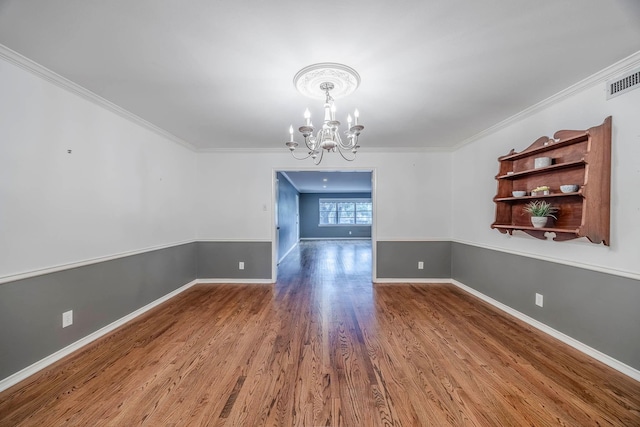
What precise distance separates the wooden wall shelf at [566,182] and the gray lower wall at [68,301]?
4.36 metres

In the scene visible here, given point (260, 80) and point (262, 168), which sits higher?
point (260, 80)

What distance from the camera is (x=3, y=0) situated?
1.33 meters

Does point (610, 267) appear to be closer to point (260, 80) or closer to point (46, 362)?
point (260, 80)

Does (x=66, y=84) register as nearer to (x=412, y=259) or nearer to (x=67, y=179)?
(x=67, y=179)

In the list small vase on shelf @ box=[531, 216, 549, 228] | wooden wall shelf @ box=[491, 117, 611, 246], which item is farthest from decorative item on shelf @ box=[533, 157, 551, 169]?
small vase on shelf @ box=[531, 216, 549, 228]

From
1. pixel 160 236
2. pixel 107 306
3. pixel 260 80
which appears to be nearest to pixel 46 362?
pixel 107 306

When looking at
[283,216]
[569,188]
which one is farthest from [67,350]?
[283,216]

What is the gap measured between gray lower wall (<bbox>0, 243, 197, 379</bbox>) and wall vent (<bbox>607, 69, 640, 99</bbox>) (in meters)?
4.76

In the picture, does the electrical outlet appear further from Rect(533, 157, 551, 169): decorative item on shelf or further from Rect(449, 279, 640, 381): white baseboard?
Rect(533, 157, 551, 169): decorative item on shelf

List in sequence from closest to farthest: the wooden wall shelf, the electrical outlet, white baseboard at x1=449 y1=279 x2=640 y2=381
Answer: white baseboard at x1=449 y1=279 x2=640 y2=381, the wooden wall shelf, the electrical outlet

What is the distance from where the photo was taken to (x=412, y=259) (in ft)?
14.4

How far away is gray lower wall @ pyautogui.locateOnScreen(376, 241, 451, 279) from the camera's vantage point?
4348 millimetres

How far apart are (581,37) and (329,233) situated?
1023cm

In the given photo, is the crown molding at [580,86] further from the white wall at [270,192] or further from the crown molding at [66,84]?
the crown molding at [66,84]
